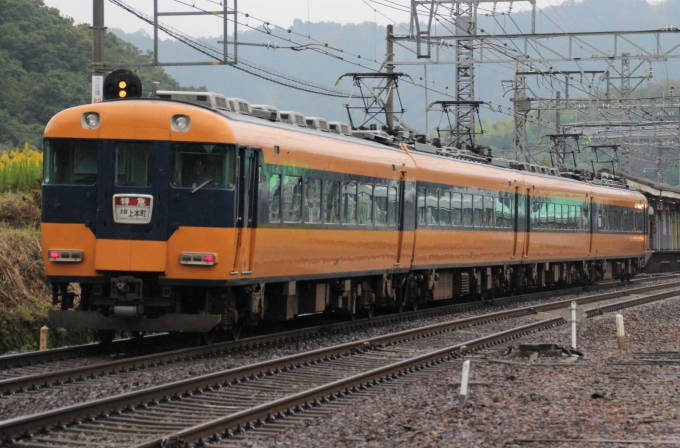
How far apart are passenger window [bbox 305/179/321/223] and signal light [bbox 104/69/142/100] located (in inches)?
102

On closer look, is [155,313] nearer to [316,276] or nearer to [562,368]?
[316,276]

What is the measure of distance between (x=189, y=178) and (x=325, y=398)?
3.84 meters

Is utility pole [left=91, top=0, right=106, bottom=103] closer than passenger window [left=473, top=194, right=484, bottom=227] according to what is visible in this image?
Yes

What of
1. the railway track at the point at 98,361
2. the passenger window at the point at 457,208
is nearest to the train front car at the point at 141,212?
the railway track at the point at 98,361

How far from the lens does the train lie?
1305 cm

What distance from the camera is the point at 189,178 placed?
522 inches

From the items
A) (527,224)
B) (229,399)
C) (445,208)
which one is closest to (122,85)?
(229,399)

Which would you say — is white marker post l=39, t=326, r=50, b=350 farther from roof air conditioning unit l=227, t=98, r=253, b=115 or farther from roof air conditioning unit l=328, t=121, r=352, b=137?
roof air conditioning unit l=328, t=121, r=352, b=137

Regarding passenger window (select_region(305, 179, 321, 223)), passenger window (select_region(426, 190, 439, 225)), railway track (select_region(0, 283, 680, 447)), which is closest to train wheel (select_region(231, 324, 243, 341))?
railway track (select_region(0, 283, 680, 447))

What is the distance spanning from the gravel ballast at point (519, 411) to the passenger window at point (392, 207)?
5.11m

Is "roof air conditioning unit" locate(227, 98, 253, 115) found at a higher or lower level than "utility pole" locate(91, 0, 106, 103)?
lower

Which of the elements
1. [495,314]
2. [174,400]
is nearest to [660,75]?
[495,314]

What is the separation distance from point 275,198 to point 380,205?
444 centimetres

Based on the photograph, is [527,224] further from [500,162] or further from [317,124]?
[317,124]
